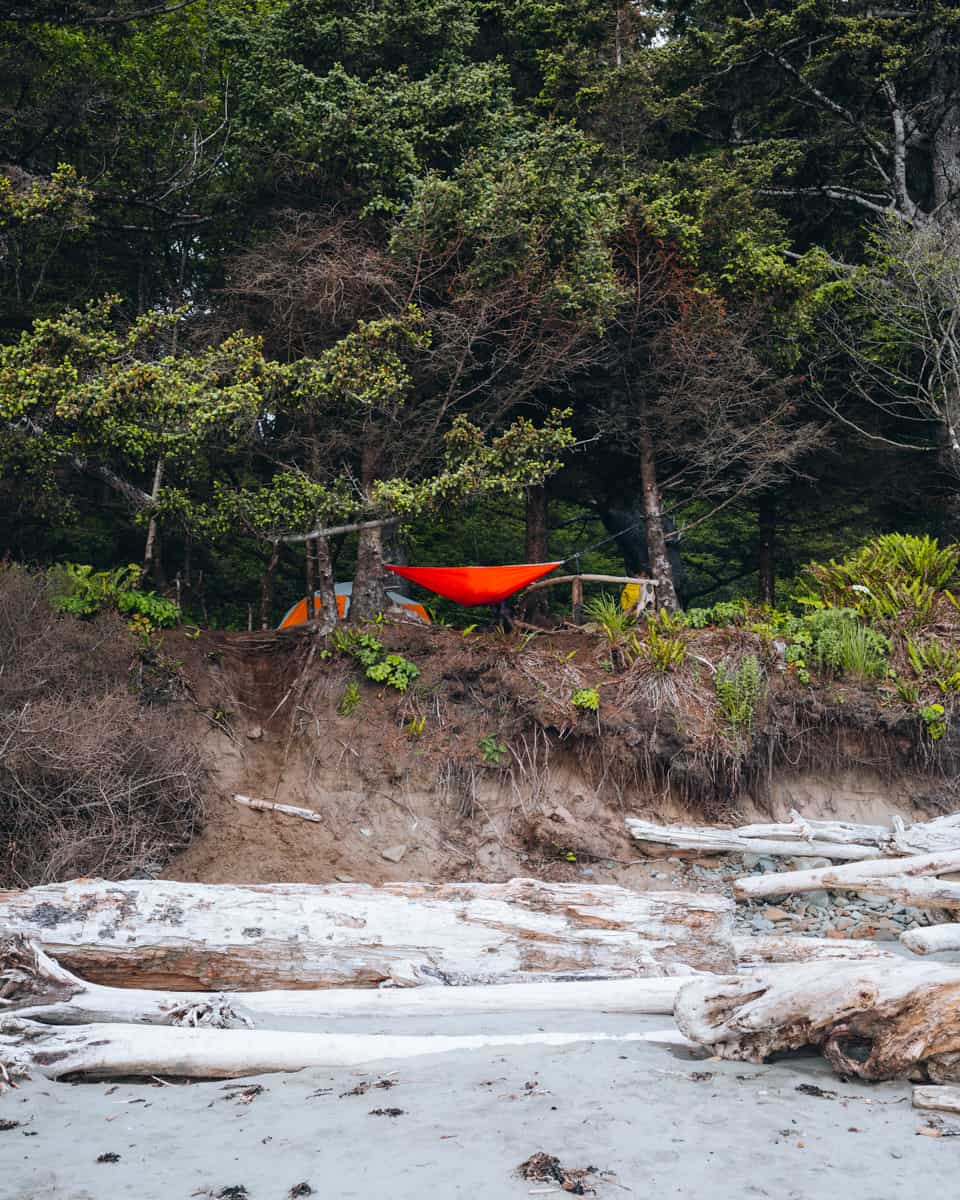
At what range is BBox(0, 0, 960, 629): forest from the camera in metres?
10.2

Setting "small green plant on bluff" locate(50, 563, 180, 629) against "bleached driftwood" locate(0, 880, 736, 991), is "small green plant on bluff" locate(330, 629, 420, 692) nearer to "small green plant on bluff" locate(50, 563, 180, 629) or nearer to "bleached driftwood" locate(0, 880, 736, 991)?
"small green plant on bluff" locate(50, 563, 180, 629)

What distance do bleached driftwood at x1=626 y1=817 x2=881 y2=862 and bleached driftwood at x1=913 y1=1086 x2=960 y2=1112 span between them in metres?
5.12

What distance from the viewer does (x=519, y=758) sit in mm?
9930

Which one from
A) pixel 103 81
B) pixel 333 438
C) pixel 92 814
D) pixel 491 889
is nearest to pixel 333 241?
pixel 333 438

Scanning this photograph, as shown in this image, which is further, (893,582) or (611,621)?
(893,582)

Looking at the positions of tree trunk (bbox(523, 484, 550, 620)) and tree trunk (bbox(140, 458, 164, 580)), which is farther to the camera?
tree trunk (bbox(523, 484, 550, 620))

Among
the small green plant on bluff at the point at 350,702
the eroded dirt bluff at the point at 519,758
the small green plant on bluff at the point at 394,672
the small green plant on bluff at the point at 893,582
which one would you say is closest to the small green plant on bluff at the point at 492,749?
the eroded dirt bluff at the point at 519,758

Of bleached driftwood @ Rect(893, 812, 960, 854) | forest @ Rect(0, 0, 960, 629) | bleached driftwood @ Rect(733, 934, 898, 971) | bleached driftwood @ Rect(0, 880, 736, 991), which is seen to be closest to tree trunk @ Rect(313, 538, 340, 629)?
forest @ Rect(0, 0, 960, 629)

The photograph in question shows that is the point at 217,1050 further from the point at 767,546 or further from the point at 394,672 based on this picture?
the point at 767,546

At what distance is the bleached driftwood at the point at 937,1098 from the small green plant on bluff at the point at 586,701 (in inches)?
238

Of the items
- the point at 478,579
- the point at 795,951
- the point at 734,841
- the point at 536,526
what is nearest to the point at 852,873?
the point at 734,841

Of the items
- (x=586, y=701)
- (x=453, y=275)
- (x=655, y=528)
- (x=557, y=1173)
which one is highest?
(x=453, y=275)

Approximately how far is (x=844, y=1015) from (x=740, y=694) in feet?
19.3

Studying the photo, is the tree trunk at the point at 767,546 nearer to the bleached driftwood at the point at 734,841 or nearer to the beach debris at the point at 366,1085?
the bleached driftwood at the point at 734,841
